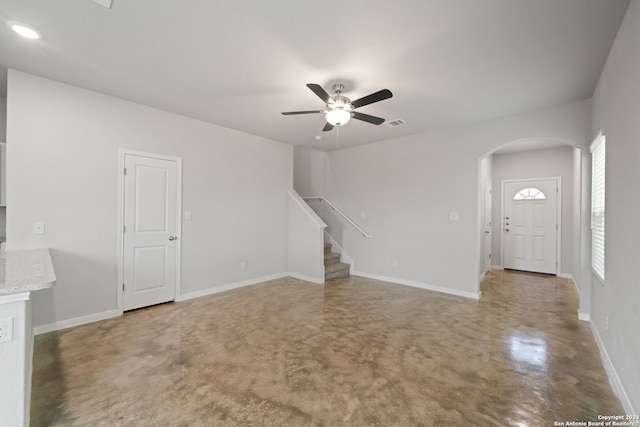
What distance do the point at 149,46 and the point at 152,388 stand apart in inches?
107

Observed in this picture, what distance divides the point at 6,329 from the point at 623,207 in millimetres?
3732

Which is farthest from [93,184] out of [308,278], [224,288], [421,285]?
[421,285]

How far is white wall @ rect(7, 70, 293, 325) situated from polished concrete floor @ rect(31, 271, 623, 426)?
0.54 meters

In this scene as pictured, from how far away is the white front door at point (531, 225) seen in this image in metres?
5.75

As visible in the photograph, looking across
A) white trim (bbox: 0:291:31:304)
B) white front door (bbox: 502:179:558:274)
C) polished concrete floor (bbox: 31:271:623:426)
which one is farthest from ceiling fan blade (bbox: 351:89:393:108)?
white front door (bbox: 502:179:558:274)

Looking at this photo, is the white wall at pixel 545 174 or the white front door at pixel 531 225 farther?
the white front door at pixel 531 225

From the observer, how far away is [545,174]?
19.0ft

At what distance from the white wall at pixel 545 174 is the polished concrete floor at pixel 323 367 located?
2409mm

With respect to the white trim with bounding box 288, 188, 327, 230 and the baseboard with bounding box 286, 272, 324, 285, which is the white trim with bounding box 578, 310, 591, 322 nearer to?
the baseboard with bounding box 286, 272, 324, 285

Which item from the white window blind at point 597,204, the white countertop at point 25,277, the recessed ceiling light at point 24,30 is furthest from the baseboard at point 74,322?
the white window blind at point 597,204

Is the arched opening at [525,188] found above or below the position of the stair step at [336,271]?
above

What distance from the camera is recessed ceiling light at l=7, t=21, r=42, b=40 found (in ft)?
6.66

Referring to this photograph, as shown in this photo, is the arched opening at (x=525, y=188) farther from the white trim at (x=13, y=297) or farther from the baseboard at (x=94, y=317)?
the white trim at (x=13, y=297)

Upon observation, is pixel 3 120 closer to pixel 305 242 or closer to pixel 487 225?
pixel 305 242
